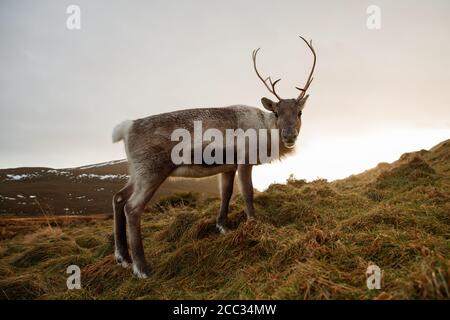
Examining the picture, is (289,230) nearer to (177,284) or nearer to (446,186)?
(177,284)

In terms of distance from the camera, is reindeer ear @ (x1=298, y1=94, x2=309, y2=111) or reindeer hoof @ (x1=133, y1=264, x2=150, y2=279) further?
reindeer ear @ (x1=298, y1=94, x2=309, y2=111)

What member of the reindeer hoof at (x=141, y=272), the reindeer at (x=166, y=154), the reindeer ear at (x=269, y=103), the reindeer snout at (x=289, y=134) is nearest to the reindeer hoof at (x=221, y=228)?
the reindeer at (x=166, y=154)

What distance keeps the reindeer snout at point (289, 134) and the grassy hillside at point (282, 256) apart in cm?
125

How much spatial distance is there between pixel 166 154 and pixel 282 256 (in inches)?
78.0

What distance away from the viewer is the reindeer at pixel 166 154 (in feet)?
13.9

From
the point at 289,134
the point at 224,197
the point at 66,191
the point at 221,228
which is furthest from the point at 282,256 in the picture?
the point at 66,191

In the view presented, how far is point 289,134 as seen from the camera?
5262 mm

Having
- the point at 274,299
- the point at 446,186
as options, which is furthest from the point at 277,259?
the point at 446,186

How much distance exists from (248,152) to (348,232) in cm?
196

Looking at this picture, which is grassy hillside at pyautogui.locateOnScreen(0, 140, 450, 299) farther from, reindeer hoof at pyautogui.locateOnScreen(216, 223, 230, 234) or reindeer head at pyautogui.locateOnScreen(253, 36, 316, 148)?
reindeer head at pyautogui.locateOnScreen(253, 36, 316, 148)

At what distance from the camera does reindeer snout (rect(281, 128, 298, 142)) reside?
5266 mm

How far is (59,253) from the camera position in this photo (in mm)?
6105

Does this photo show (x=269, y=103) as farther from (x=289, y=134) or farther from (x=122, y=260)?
(x=122, y=260)

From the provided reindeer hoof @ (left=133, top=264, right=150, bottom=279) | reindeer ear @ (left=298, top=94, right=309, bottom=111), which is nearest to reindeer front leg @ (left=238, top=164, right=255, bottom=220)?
reindeer ear @ (left=298, top=94, right=309, bottom=111)
